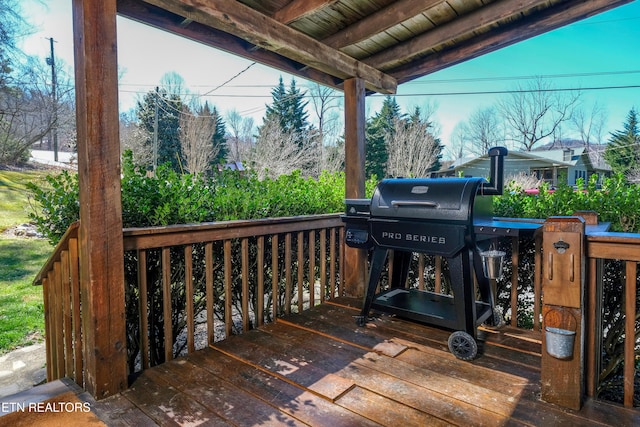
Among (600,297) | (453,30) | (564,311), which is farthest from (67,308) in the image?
(453,30)

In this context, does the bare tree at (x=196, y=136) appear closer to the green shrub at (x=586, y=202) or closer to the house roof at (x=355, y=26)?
the house roof at (x=355, y=26)

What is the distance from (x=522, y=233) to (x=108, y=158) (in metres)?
2.19

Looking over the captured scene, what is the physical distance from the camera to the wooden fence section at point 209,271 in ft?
6.68

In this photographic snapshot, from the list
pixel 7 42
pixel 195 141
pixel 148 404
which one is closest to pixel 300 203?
pixel 148 404

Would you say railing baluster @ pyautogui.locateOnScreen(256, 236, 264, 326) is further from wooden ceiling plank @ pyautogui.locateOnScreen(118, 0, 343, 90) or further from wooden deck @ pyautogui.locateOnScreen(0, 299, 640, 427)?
wooden ceiling plank @ pyautogui.locateOnScreen(118, 0, 343, 90)

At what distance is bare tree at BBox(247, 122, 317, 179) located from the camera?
1445 centimetres

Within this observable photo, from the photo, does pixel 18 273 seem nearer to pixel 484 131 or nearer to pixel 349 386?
pixel 349 386

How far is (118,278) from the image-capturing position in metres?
1.74

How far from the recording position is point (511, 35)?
2.59 m

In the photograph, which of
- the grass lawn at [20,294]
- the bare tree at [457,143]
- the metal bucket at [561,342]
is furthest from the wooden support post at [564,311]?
the bare tree at [457,143]

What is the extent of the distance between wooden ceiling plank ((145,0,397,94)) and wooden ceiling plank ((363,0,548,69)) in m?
0.20

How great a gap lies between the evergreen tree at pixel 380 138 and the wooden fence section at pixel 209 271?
16272 millimetres

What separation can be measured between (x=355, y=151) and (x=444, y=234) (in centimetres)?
137

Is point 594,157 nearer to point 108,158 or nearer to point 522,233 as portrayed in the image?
point 522,233
